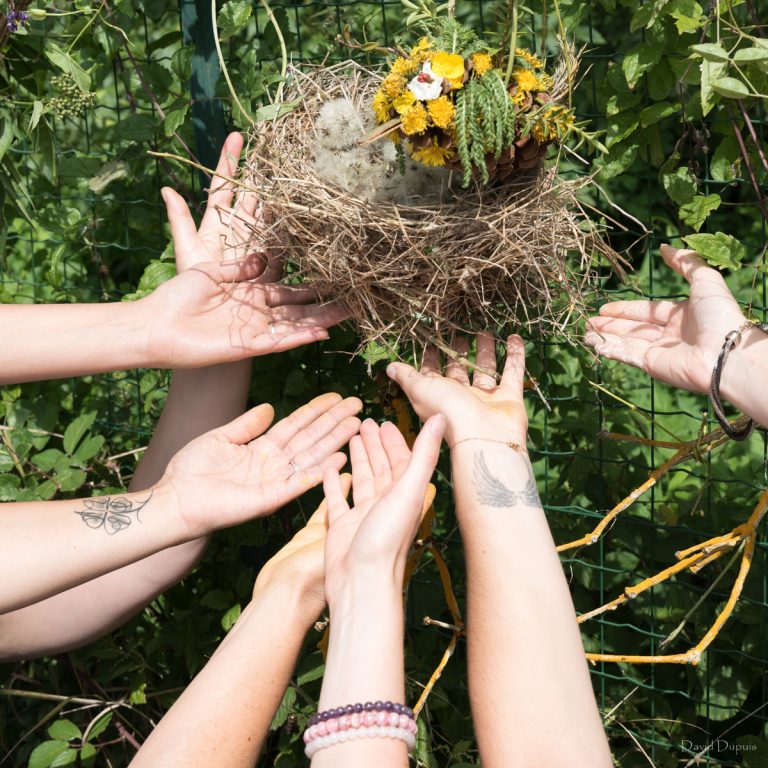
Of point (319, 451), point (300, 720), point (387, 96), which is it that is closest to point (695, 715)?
point (300, 720)

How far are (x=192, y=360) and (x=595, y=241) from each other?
781mm

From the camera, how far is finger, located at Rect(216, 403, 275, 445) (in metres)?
1.78

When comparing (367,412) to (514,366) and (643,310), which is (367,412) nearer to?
(514,366)

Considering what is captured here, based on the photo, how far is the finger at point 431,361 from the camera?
1685 mm

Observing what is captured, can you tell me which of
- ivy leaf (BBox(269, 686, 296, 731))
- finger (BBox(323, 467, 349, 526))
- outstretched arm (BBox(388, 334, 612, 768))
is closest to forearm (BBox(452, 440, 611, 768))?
outstretched arm (BBox(388, 334, 612, 768))

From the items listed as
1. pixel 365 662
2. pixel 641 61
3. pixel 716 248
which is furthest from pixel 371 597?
pixel 641 61

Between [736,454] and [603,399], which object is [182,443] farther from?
[736,454]

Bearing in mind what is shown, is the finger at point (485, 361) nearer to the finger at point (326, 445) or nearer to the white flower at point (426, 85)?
the finger at point (326, 445)

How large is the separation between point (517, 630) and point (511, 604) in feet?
0.13

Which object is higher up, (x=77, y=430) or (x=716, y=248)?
(x=716, y=248)

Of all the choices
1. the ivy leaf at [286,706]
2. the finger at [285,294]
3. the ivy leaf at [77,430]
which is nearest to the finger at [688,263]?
the finger at [285,294]

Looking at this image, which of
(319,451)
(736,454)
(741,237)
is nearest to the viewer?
(319,451)

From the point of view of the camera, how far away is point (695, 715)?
2.18m

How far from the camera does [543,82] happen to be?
147cm
